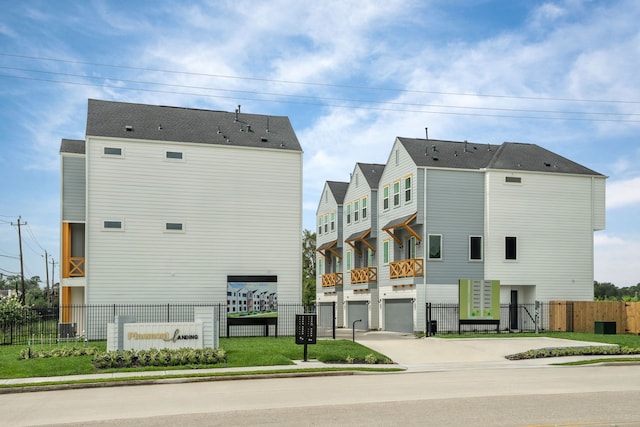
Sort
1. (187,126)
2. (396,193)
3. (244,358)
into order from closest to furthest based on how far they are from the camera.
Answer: (244,358) < (187,126) < (396,193)

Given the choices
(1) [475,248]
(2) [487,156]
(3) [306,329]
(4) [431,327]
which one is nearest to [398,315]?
(1) [475,248]

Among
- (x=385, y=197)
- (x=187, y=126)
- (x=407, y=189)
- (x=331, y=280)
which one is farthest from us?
(x=331, y=280)

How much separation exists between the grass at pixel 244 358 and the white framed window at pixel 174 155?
1029cm

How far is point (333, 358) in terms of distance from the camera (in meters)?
23.8

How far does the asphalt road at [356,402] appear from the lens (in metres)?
12.5

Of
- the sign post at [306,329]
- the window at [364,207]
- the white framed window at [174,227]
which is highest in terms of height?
the window at [364,207]

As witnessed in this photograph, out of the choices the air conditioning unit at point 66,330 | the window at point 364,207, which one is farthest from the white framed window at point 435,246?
the air conditioning unit at point 66,330

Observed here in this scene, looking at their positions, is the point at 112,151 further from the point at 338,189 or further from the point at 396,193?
the point at 338,189

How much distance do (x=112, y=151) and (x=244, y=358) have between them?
15.1m

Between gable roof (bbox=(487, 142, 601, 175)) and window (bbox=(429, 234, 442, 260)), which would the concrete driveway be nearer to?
window (bbox=(429, 234, 442, 260))

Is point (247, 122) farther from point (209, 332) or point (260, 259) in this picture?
point (209, 332)

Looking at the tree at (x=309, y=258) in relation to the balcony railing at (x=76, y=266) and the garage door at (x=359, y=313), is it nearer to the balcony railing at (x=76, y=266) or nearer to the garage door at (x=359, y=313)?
the garage door at (x=359, y=313)

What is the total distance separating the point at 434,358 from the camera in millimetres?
25672

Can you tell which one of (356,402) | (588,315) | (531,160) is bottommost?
(588,315)
